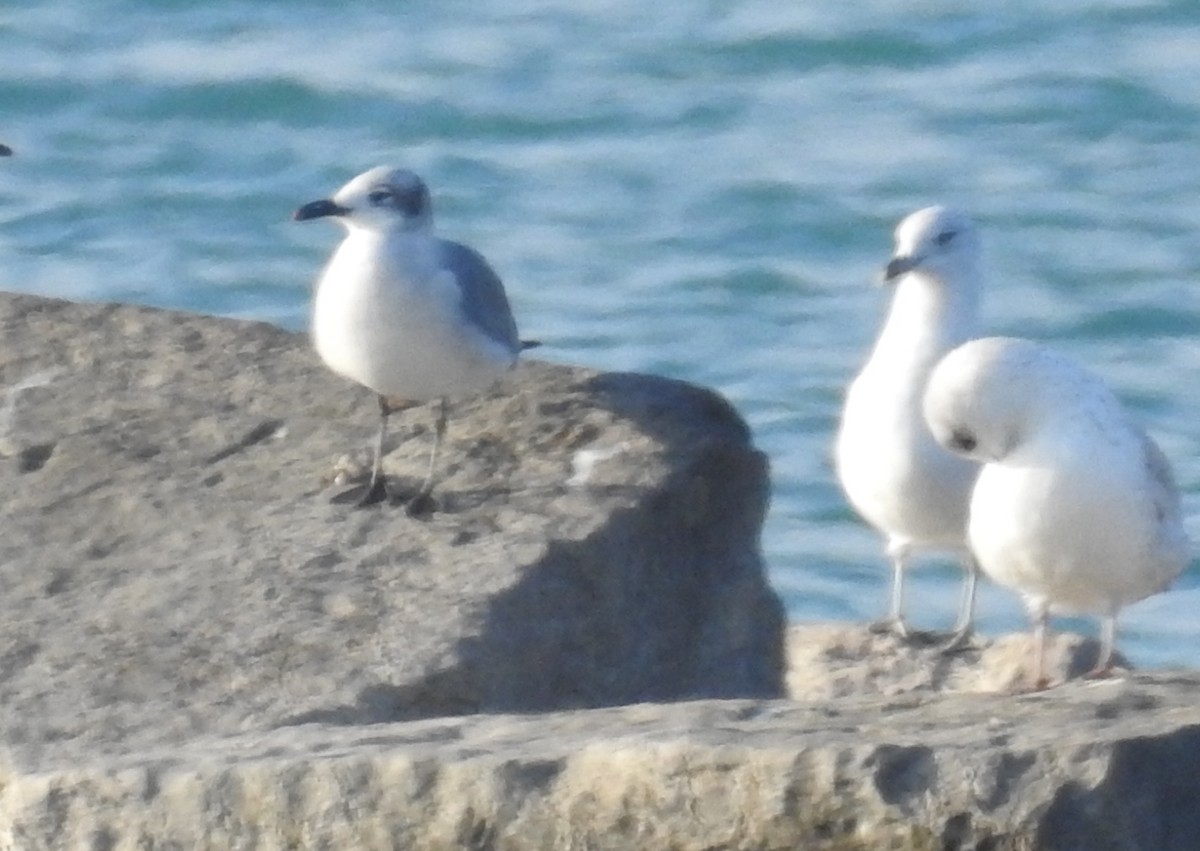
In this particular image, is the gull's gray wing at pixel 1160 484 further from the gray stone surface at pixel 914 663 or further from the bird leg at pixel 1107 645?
the gray stone surface at pixel 914 663

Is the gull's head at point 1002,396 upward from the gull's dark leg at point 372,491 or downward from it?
upward

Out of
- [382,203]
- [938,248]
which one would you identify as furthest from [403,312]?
[938,248]

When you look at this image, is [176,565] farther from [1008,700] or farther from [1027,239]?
[1027,239]

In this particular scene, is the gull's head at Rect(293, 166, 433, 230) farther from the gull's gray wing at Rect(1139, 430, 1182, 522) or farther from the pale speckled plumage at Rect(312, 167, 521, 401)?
the gull's gray wing at Rect(1139, 430, 1182, 522)

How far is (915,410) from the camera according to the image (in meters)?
5.80

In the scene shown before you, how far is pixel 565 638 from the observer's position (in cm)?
551

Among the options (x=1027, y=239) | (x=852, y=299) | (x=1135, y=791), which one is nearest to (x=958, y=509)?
(x=1135, y=791)

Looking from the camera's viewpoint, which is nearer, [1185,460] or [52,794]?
[52,794]

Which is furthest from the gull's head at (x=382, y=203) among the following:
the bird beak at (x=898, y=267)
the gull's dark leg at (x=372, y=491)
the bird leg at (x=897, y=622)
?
the bird leg at (x=897, y=622)

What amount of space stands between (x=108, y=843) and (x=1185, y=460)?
6.73 m

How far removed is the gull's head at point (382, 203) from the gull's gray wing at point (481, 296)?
0.11 meters

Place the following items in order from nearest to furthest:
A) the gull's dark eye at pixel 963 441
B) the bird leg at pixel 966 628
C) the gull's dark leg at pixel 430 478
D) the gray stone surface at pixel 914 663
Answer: the gull's dark eye at pixel 963 441 < the gull's dark leg at pixel 430 478 < the gray stone surface at pixel 914 663 < the bird leg at pixel 966 628

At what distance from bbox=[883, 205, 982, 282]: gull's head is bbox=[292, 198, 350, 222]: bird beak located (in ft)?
4.29

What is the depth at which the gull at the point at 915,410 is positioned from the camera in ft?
18.9
